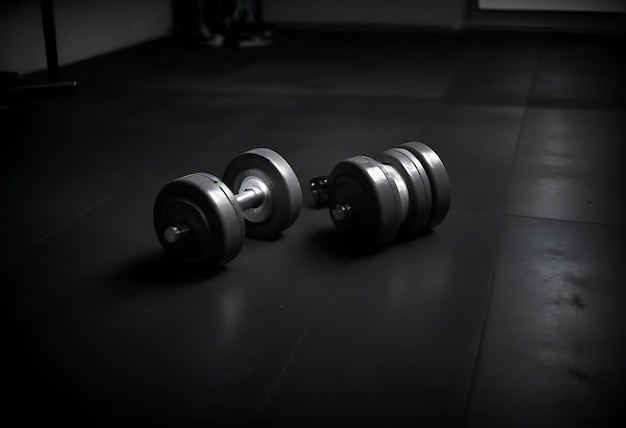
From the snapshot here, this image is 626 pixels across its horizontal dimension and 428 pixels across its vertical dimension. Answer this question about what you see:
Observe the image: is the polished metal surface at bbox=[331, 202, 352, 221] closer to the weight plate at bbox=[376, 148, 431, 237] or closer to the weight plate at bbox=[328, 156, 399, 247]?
the weight plate at bbox=[328, 156, 399, 247]

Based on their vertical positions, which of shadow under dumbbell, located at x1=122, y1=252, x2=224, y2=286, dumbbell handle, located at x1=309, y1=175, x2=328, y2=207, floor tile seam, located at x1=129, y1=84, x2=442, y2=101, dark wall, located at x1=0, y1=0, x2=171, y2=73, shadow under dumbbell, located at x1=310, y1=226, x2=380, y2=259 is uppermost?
dark wall, located at x1=0, y1=0, x2=171, y2=73

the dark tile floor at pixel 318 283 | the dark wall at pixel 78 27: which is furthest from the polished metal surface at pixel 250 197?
the dark wall at pixel 78 27

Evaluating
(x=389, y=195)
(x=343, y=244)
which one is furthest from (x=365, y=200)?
(x=343, y=244)

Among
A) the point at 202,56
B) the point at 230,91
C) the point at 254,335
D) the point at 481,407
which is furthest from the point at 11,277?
the point at 202,56

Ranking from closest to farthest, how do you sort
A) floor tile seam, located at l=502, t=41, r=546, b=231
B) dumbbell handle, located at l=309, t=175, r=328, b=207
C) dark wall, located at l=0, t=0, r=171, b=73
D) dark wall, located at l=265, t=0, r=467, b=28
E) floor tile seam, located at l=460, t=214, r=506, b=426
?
floor tile seam, located at l=460, t=214, r=506, b=426 < dumbbell handle, located at l=309, t=175, r=328, b=207 < floor tile seam, located at l=502, t=41, r=546, b=231 < dark wall, located at l=0, t=0, r=171, b=73 < dark wall, located at l=265, t=0, r=467, b=28

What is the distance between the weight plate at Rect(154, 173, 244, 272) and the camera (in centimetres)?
191

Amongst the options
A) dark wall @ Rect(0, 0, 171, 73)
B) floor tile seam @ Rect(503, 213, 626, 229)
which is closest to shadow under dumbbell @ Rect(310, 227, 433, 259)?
floor tile seam @ Rect(503, 213, 626, 229)

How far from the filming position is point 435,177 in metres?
2.17

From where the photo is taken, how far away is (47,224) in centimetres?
243

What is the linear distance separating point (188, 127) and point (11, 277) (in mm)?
1636

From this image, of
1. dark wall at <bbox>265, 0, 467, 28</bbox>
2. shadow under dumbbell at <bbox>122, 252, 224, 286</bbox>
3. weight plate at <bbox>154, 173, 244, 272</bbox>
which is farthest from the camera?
dark wall at <bbox>265, 0, 467, 28</bbox>

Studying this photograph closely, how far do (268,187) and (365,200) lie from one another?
31cm

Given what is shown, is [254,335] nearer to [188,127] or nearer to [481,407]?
[481,407]

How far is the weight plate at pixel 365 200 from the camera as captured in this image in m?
2.04
